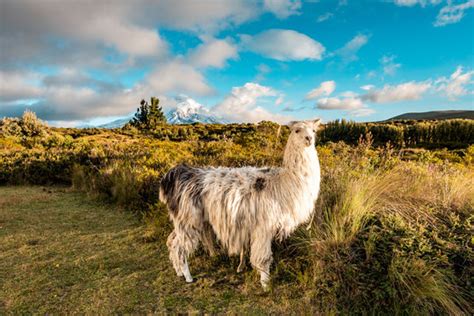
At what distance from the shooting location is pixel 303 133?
117 inches

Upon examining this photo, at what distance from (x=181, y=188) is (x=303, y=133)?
5.50 feet

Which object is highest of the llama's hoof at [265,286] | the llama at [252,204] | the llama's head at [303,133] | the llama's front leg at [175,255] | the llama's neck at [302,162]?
the llama's head at [303,133]

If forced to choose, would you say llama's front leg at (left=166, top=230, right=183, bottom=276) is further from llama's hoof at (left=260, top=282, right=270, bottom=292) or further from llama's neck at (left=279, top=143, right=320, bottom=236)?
llama's neck at (left=279, top=143, right=320, bottom=236)

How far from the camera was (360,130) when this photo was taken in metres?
30.0

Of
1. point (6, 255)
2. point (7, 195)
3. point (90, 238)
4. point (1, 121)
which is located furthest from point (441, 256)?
point (1, 121)

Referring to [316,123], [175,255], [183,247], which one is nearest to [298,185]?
[316,123]

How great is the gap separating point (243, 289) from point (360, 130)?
30.5 metres

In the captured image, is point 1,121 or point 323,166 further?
point 1,121

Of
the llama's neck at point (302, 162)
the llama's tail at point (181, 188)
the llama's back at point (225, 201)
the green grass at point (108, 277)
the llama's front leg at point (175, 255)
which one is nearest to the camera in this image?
the green grass at point (108, 277)

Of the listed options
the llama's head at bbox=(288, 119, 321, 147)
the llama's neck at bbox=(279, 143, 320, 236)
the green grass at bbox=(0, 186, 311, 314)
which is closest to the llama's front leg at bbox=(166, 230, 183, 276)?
the green grass at bbox=(0, 186, 311, 314)

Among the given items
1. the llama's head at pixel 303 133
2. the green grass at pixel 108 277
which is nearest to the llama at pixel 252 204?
the llama's head at pixel 303 133

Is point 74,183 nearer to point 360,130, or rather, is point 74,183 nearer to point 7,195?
point 7,195

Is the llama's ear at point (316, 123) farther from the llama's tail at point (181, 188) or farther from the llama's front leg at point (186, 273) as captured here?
the llama's front leg at point (186, 273)

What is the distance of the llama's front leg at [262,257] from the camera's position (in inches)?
123
